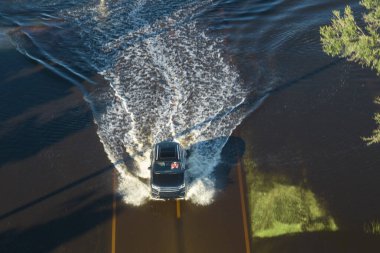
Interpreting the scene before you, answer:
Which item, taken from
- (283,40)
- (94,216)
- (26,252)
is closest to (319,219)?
(94,216)

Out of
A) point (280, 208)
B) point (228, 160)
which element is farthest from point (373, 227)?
point (228, 160)

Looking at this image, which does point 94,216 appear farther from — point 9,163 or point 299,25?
point 299,25

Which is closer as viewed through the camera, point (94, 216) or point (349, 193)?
point (94, 216)

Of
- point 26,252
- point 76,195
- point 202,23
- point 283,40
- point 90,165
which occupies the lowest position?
point 26,252

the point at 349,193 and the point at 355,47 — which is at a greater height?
the point at 355,47

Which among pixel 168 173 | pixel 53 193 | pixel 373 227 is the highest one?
pixel 168 173

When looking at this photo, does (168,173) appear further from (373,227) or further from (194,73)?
(194,73)

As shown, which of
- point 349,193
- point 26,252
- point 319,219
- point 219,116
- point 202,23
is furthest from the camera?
point 202,23
